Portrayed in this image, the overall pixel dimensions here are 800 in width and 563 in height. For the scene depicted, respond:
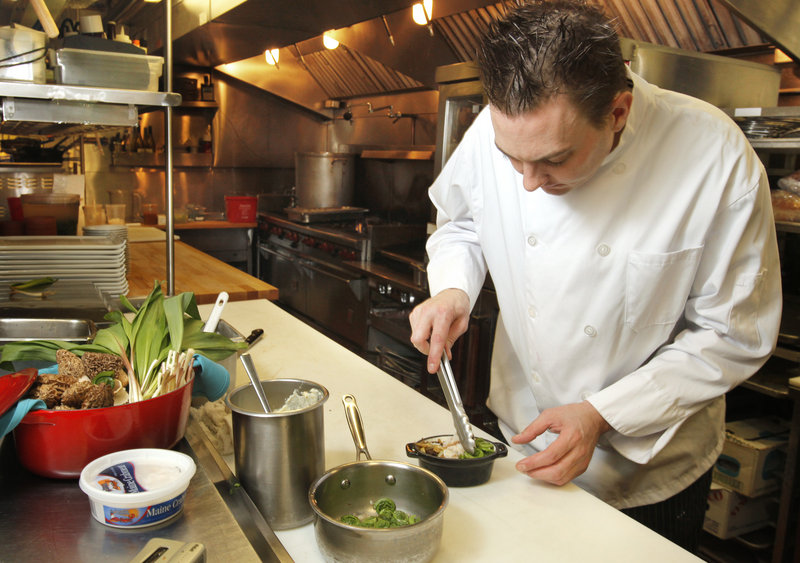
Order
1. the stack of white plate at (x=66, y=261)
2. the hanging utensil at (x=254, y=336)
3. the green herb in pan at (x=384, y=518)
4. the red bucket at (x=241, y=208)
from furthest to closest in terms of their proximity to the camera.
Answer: the red bucket at (x=241, y=208) < the stack of white plate at (x=66, y=261) < the hanging utensil at (x=254, y=336) < the green herb in pan at (x=384, y=518)

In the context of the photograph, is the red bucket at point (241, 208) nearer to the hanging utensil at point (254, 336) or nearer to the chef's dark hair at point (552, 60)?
the hanging utensil at point (254, 336)

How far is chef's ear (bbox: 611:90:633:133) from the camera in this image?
1.26 meters

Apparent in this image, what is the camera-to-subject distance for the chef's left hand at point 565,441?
4.12 feet

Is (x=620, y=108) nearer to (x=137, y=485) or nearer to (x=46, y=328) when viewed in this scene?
(x=137, y=485)

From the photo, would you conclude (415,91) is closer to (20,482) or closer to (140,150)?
(140,150)

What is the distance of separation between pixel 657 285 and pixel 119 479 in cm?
114

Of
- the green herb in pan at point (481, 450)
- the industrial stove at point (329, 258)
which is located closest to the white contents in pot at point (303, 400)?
the green herb in pan at point (481, 450)

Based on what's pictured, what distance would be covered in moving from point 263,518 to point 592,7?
3.66ft

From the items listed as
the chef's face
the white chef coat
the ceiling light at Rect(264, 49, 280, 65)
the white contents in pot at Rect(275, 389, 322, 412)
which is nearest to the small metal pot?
the white contents in pot at Rect(275, 389, 322, 412)

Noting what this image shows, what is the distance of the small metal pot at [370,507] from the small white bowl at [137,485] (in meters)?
0.21

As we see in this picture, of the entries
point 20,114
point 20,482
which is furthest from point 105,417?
point 20,114

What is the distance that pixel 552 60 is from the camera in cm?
114

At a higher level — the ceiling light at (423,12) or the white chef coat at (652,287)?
the ceiling light at (423,12)

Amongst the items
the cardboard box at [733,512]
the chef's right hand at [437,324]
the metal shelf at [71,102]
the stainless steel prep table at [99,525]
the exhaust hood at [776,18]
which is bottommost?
the cardboard box at [733,512]
